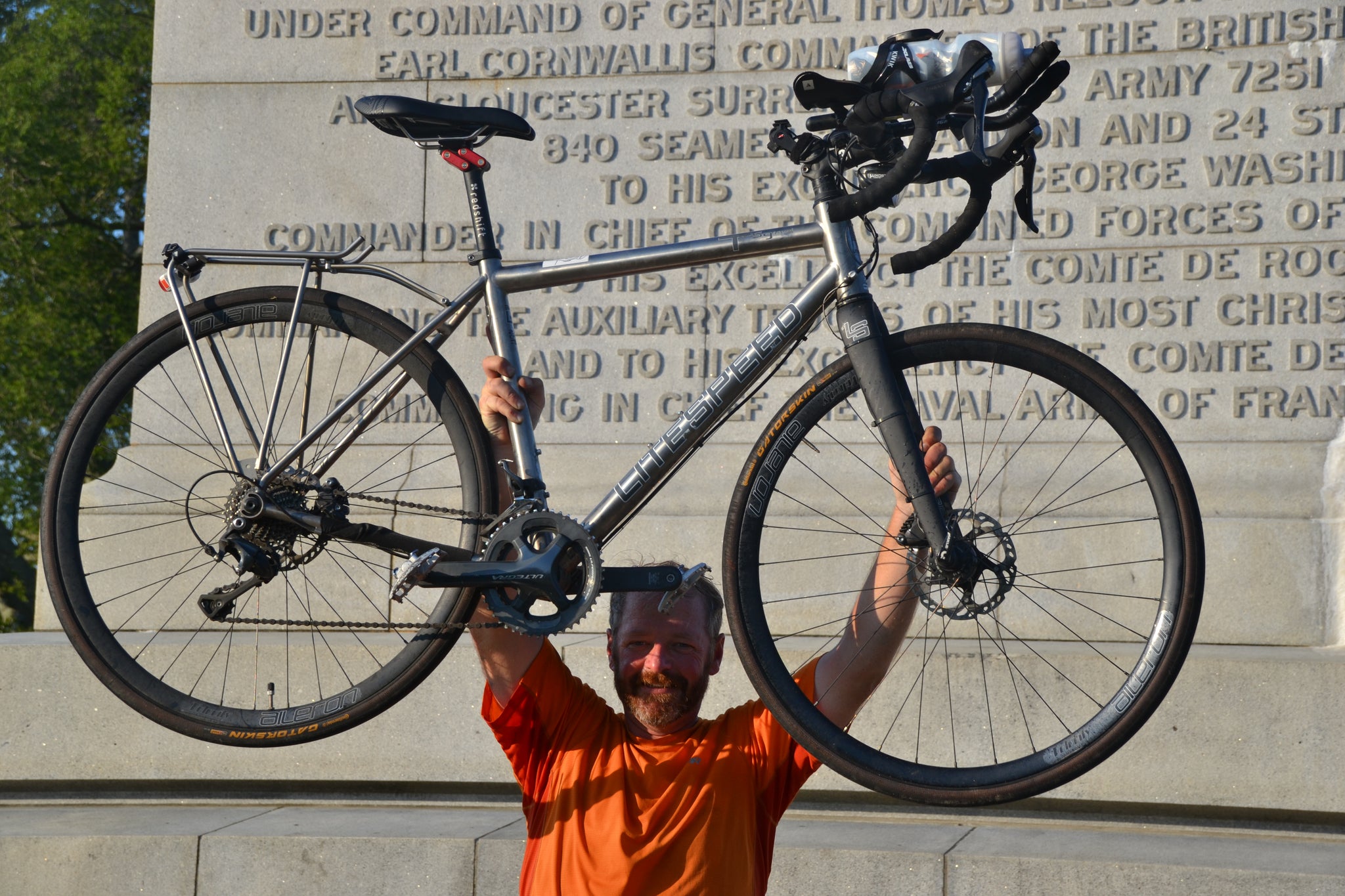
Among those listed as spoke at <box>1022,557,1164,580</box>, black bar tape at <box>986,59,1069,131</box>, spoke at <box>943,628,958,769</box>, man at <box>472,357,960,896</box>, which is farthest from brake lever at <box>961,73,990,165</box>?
spoke at <box>1022,557,1164,580</box>

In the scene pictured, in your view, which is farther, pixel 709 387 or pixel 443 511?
pixel 443 511

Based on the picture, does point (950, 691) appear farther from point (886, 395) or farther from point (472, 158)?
point (472, 158)

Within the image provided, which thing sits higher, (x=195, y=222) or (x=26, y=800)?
(x=195, y=222)

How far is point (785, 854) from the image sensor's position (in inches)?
184

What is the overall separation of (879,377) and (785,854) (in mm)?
2276

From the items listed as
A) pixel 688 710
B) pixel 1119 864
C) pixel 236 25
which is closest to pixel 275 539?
pixel 688 710

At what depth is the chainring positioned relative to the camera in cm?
311

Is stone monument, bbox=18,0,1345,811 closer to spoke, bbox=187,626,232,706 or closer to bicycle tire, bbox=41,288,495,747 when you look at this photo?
spoke, bbox=187,626,232,706

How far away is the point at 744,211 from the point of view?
654 cm

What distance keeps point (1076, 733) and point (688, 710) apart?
39.1 inches

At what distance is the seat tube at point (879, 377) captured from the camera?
9.86ft

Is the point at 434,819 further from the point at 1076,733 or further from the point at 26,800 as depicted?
the point at 1076,733

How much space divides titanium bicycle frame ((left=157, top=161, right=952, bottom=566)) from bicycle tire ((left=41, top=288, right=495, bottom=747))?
78 mm

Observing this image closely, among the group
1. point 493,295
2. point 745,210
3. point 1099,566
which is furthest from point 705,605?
point 745,210
